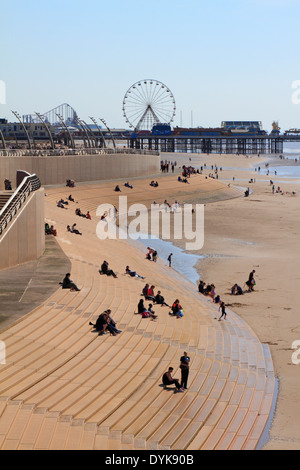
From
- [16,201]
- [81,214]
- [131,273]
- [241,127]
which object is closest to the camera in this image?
[16,201]

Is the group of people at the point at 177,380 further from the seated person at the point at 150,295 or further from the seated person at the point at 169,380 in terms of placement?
the seated person at the point at 150,295

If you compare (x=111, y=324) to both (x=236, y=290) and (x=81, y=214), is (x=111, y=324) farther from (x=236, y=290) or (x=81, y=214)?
(x=81, y=214)

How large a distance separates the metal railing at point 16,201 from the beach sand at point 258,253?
677 centimetres

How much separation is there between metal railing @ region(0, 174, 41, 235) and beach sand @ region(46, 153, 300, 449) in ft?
22.2

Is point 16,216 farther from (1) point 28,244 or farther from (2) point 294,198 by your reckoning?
(2) point 294,198

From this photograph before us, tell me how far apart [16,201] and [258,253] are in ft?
43.2

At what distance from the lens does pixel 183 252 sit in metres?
29.8

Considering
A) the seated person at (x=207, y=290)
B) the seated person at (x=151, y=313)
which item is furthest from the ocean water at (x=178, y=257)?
the seated person at (x=151, y=313)

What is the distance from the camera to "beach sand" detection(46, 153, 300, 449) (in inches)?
561

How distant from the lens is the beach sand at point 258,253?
1425 centimetres

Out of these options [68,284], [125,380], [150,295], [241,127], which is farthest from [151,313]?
[241,127]

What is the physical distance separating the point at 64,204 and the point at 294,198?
79.6 ft

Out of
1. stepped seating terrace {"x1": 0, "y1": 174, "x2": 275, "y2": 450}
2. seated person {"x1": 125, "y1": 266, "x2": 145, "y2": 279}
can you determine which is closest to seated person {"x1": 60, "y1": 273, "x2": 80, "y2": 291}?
stepped seating terrace {"x1": 0, "y1": 174, "x2": 275, "y2": 450}

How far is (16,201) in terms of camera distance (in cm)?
1950
